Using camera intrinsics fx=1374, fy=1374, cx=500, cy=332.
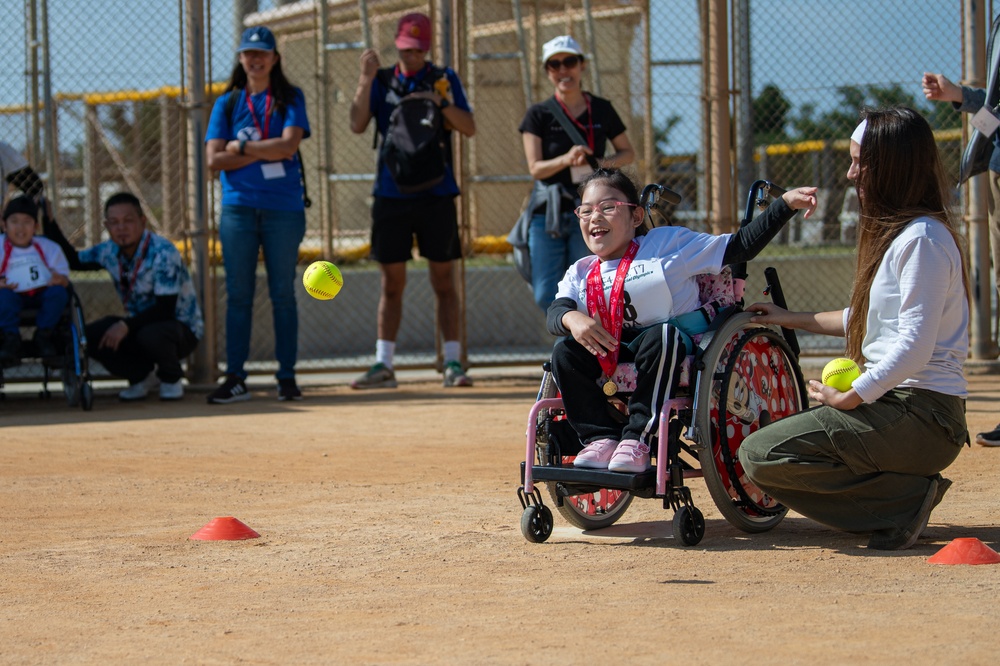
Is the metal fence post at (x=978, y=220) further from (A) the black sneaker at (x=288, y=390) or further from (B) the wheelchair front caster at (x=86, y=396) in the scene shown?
(B) the wheelchair front caster at (x=86, y=396)

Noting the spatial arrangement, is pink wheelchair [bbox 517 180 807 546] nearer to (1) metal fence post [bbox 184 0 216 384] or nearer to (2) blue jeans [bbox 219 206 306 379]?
(2) blue jeans [bbox 219 206 306 379]

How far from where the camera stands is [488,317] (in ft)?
39.8

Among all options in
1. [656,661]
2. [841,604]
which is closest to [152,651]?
[656,661]

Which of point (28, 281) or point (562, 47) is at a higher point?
point (562, 47)

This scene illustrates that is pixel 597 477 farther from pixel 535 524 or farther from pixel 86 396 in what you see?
pixel 86 396

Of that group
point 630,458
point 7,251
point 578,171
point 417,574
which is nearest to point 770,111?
point 578,171

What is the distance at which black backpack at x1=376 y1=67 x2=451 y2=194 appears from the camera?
9.05 meters

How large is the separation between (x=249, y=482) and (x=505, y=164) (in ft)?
26.5

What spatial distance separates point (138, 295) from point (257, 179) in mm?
1274

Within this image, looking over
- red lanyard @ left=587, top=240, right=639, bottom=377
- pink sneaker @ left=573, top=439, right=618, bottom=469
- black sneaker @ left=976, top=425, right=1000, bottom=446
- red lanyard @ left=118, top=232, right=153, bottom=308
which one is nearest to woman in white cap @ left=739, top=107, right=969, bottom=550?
pink sneaker @ left=573, top=439, right=618, bottom=469

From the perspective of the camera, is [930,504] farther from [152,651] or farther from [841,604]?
[152,651]

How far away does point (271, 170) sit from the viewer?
9039 mm

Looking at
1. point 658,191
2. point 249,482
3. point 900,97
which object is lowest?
point 249,482

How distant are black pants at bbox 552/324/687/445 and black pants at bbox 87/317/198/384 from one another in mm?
5136
